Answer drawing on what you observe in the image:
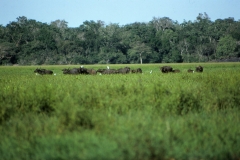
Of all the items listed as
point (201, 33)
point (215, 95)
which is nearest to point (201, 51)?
point (201, 33)

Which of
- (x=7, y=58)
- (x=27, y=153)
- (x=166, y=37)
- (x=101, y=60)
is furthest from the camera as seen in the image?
(x=166, y=37)

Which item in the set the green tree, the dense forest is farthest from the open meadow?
the green tree

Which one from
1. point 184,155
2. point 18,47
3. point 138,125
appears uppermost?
point 18,47

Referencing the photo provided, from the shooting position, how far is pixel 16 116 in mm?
7555

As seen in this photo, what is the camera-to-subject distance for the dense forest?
56500 mm

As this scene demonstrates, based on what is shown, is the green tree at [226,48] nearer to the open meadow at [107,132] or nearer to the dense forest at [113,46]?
the dense forest at [113,46]

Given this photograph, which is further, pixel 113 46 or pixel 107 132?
pixel 113 46

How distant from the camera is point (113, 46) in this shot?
63469 mm

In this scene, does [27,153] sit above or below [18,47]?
below

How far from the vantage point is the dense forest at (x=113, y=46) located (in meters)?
56.5

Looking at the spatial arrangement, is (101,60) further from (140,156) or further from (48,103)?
(140,156)

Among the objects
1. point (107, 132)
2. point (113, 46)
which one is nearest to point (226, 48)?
point (113, 46)

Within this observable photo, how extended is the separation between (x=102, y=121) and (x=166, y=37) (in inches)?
2349

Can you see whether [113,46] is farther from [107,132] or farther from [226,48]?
[107,132]
